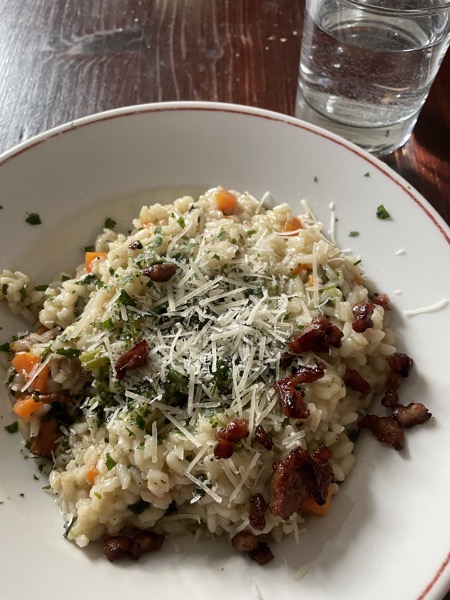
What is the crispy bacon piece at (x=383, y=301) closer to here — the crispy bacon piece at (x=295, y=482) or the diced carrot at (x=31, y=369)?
the crispy bacon piece at (x=295, y=482)

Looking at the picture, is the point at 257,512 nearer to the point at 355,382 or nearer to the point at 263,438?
the point at 263,438

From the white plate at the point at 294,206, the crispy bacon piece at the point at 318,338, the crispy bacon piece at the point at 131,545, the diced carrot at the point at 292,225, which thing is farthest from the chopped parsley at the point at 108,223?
the crispy bacon piece at the point at 131,545

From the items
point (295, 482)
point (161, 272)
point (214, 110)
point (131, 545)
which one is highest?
point (214, 110)

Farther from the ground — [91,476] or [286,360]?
[286,360]

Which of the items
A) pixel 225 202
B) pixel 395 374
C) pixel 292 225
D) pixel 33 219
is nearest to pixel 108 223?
pixel 33 219

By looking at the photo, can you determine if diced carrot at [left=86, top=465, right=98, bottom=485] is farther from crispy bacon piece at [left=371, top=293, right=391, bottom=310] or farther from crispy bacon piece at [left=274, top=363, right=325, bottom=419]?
crispy bacon piece at [left=371, top=293, right=391, bottom=310]

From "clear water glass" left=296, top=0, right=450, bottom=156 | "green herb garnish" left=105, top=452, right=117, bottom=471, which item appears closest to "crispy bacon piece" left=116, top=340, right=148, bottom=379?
"green herb garnish" left=105, top=452, right=117, bottom=471
